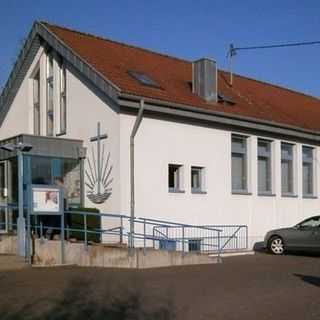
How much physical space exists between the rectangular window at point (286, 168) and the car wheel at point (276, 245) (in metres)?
3.12

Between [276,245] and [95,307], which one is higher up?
[95,307]

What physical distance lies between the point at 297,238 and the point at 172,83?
6.66m

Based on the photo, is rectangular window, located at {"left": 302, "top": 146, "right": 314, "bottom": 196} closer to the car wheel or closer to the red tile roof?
the red tile roof

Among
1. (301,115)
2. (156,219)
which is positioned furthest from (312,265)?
(301,115)

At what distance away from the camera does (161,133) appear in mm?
19141

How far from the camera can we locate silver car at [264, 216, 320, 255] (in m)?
20.4

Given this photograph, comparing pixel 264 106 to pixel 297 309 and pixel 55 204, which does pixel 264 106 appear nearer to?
pixel 55 204

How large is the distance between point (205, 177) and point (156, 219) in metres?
2.75

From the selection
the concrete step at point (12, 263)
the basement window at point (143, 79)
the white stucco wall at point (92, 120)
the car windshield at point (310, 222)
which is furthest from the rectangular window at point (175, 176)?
the concrete step at point (12, 263)

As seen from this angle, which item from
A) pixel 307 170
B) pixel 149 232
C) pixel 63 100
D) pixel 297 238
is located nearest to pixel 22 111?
pixel 63 100

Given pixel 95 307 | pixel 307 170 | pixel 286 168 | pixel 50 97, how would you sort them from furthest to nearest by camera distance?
pixel 307 170 → pixel 286 168 → pixel 50 97 → pixel 95 307

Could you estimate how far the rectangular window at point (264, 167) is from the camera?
2309cm

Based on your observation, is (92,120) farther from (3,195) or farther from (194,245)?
(194,245)

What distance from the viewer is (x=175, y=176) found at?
19922mm
